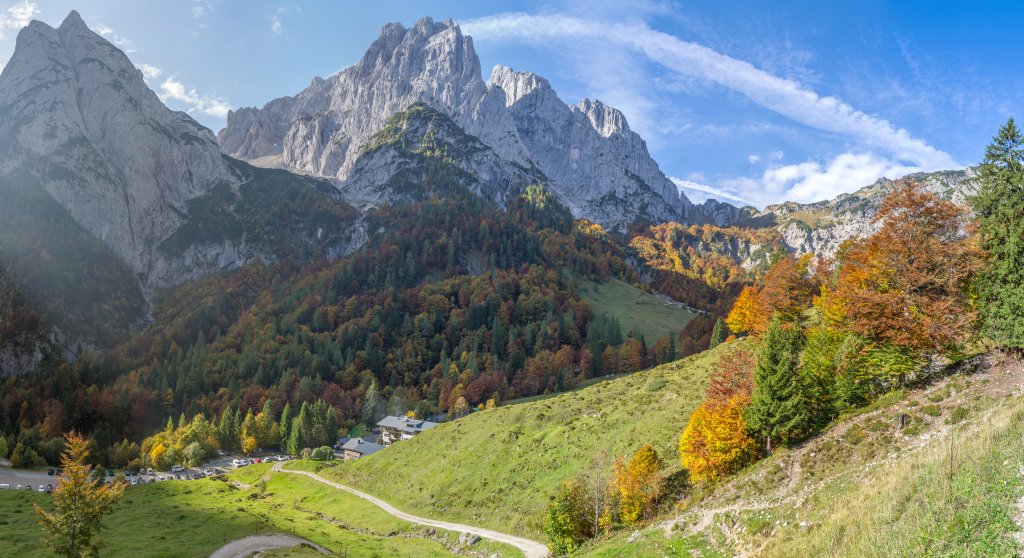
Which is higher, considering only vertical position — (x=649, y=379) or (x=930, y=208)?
(x=930, y=208)

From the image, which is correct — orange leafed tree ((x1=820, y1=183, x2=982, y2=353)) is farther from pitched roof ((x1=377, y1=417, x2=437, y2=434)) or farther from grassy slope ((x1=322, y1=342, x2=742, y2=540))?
pitched roof ((x1=377, y1=417, x2=437, y2=434))

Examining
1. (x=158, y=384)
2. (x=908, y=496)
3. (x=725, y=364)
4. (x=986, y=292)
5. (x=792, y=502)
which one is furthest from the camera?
(x=158, y=384)

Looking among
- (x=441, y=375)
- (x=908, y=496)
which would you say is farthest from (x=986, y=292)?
(x=441, y=375)

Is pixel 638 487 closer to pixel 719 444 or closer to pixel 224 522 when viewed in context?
pixel 719 444

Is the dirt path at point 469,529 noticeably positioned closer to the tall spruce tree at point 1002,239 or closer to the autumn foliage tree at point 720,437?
the autumn foliage tree at point 720,437

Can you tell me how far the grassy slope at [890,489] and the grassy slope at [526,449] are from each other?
15942 millimetres

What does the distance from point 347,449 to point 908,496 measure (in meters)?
126

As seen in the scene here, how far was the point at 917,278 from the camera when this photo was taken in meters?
38.2

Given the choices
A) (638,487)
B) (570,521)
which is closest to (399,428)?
(570,521)

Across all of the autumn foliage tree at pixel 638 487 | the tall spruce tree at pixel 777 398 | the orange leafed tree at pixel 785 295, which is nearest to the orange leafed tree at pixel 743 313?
the orange leafed tree at pixel 785 295

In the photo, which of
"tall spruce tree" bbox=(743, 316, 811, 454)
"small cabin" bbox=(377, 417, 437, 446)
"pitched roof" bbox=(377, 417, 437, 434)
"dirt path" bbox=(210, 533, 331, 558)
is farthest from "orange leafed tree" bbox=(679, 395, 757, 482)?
"small cabin" bbox=(377, 417, 437, 446)

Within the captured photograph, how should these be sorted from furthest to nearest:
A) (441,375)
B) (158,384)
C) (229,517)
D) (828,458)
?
1. (441,375)
2. (158,384)
3. (229,517)
4. (828,458)

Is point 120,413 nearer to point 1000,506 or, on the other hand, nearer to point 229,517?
point 229,517

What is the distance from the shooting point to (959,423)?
1094 inches
